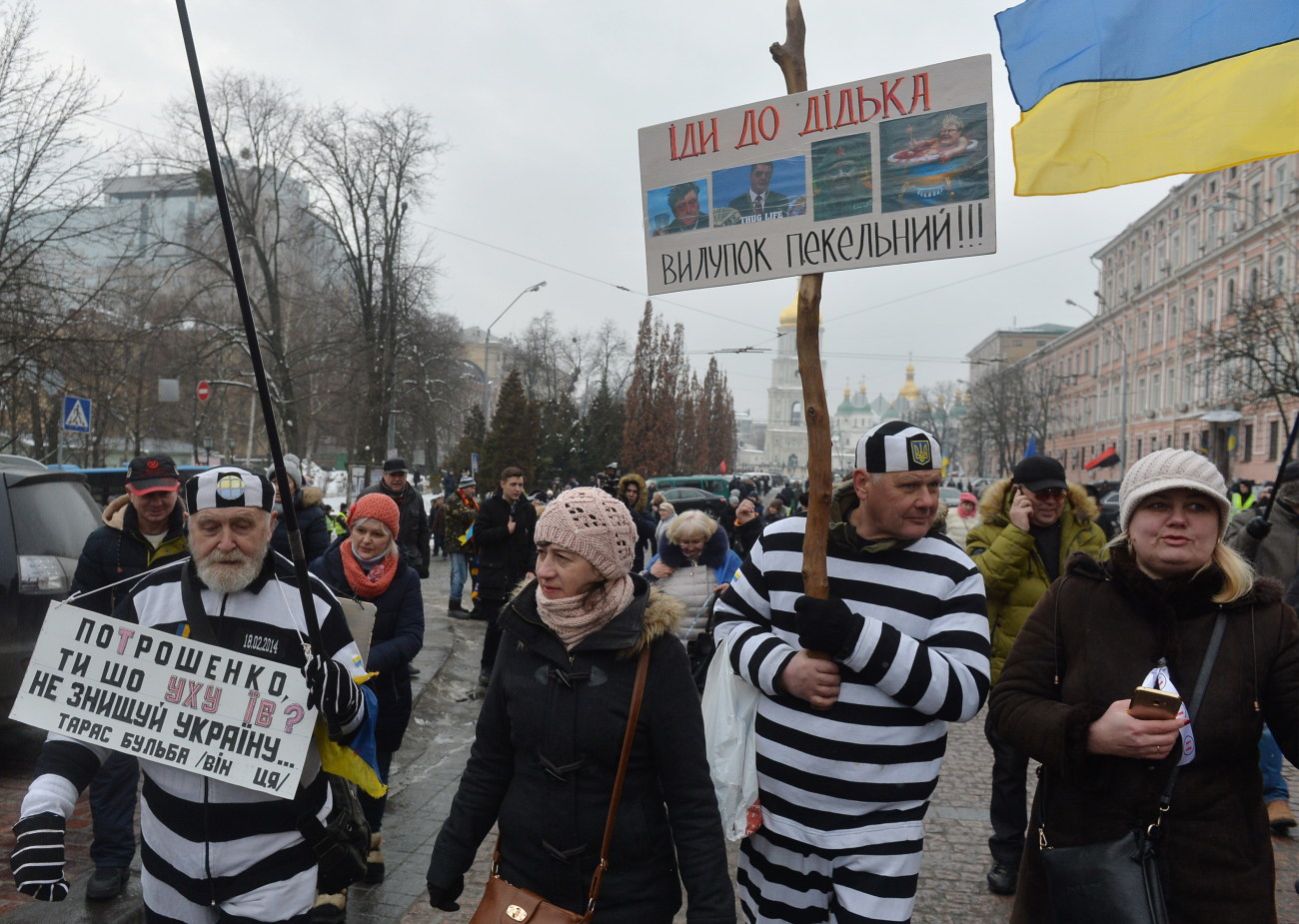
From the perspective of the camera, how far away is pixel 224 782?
9.27ft

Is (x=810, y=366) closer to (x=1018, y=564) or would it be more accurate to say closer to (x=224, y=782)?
(x=224, y=782)

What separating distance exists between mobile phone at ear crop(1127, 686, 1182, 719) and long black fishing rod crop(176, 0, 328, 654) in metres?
2.03

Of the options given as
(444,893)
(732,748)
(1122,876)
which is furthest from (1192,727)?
(444,893)

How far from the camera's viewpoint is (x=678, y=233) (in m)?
3.26

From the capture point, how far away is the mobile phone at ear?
91.3 inches

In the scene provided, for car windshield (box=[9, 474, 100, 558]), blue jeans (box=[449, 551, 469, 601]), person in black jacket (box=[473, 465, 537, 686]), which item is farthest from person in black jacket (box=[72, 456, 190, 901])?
blue jeans (box=[449, 551, 469, 601])

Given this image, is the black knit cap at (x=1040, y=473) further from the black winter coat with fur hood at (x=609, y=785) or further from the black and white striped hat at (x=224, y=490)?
the black and white striped hat at (x=224, y=490)

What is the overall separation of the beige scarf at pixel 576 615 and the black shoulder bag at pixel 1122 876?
1281mm

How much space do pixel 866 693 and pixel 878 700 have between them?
36mm

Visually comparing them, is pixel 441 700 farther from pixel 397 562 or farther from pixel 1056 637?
pixel 1056 637

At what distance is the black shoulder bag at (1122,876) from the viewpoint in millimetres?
2420

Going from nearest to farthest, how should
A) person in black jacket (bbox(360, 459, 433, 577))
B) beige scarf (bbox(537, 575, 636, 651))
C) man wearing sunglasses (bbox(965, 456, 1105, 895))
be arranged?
beige scarf (bbox(537, 575, 636, 651)), man wearing sunglasses (bbox(965, 456, 1105, 895)), person in black jacket (bbox(360, 459, 433, 577))

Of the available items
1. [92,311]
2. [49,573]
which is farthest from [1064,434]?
[49,573]

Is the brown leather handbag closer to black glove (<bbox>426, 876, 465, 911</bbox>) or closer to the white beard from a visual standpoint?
black glove (<bbox>426, 876, 465, 911</bbox>)
